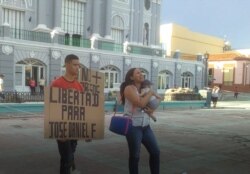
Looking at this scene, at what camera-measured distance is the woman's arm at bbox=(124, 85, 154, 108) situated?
519cm

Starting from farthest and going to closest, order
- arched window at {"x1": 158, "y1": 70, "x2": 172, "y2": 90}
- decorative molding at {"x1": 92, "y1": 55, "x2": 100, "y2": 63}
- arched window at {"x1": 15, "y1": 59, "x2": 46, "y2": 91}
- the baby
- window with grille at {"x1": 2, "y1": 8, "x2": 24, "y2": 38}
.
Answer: arched window at {"x1": 158, "y1": 70, "x2": 172, "y2": 90} → decorative molding at {"x1": 92, "y1": 55, "x2": 100, "y2": 63} → window with grille at {"x1": 2, "y1": 8, "x2": 24, "y2": 38} → arched window at {"x1": 15, "y1": 59, "x2": 46, "y2": 91} → the baby

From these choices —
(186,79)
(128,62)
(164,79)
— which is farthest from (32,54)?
(186,79)

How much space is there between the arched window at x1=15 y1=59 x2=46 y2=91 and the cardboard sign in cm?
2126

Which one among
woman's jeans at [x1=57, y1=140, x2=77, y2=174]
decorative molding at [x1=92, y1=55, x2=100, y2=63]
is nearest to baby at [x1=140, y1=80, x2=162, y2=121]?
woman's jeans at [x1=57, y1=140, x2=77, y2=174]

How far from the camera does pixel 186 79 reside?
39.8 meters

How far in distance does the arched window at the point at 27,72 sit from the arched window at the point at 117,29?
10.6 m

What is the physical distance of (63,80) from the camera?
5.31m

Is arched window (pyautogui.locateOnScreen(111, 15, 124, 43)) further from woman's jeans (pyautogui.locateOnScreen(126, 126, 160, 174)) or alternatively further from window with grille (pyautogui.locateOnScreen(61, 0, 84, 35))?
woman's jeans (pyautogui.locateOnScreen(126, 126, 160, 174))

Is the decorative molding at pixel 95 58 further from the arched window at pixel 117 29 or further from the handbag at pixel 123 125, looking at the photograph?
the handbag at pixel 123 125

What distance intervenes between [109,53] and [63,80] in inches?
1019

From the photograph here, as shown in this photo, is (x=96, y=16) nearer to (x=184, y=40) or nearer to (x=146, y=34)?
(x=146, y=34)

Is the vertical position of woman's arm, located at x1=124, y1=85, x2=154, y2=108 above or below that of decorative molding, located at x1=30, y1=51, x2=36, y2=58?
below

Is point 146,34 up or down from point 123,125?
up

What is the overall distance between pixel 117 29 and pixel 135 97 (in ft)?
104
